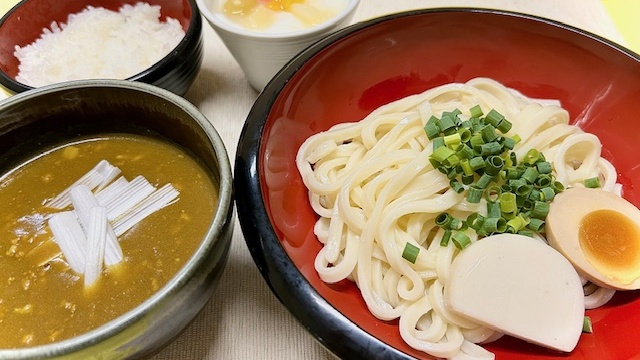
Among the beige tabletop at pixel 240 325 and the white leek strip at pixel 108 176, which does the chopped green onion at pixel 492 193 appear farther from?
the white leek strip at pixel 108 176

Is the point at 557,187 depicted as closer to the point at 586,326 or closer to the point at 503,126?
the point at 503,126

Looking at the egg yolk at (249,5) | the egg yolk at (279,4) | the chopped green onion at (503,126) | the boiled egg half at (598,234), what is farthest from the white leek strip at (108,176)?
the boiled egg half at (598,234)

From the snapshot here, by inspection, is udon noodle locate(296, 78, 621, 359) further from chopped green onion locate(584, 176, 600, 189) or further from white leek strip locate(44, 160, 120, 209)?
white leek strip locate(44, 160, 120, 209)

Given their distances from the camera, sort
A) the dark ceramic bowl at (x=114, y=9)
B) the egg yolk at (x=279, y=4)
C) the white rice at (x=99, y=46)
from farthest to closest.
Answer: the egg yolk at (x=279, y=4)
the white rice at (x=99, y=46)
the dark ceramic bowl at (x=114, y=9)

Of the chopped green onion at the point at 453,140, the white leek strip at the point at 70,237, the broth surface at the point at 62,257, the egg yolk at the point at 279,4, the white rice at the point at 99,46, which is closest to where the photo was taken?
the broth surface at the point at 62,257

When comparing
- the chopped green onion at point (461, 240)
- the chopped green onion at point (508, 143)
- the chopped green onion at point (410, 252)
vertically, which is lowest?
the chopped green onion at point (410, 252)

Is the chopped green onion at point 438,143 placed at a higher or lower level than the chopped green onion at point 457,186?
higher
